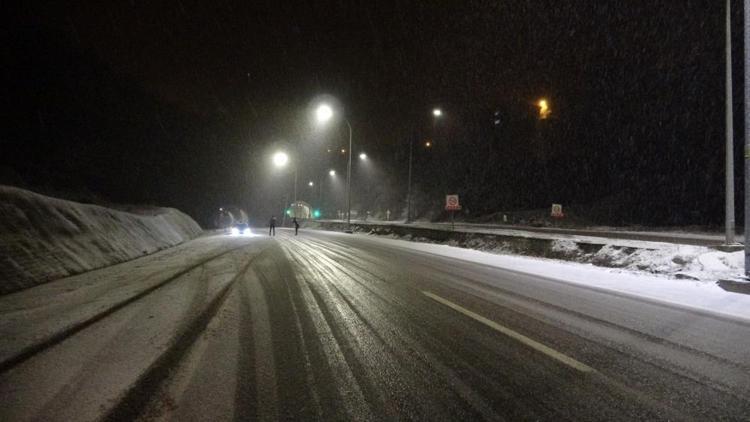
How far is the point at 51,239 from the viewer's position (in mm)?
11227

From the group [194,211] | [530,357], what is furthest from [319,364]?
[194,211]

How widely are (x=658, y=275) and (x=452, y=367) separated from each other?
9.81 metres

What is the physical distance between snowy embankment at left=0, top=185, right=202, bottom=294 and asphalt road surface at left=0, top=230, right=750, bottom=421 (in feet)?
4.48

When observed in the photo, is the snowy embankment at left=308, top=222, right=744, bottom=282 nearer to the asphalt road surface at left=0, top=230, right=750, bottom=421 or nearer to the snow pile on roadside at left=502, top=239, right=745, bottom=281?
the snow pile on roadside at left=502, top=239, right=745, bottom=281

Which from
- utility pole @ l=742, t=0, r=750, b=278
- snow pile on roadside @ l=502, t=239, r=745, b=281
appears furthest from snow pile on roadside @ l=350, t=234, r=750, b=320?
utility pole @ l=742, t=0, r=750, b=278

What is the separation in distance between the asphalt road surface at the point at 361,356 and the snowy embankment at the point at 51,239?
53.7 inches

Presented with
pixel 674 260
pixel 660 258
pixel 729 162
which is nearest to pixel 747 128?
pixel 729 162

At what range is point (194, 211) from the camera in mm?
73688

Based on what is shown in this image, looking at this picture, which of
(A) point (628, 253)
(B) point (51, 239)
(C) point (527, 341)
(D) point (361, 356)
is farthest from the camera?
(A) point (628, 253)

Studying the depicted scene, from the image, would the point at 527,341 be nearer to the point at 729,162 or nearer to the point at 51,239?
the point at 729,162

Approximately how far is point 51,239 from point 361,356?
10240 mm

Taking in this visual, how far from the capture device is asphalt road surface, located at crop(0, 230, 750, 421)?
11.9 ft

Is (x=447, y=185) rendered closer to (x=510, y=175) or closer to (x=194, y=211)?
(x=510, y=175)

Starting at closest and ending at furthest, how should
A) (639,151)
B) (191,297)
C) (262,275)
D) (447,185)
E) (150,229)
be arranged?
1. (191,297)
2. (262,275)
3. (150,229)
4. (639,151)
5. (447,185)
